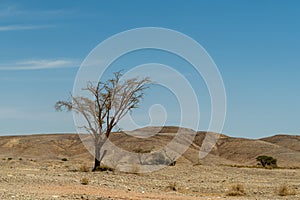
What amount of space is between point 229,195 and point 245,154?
74.7m

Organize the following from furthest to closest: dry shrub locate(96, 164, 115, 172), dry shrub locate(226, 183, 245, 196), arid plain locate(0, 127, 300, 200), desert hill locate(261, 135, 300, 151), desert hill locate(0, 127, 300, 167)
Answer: desert hill locate(261, 135, 300, 151)
desert hill locate(0, 127, 300, 167)
dry shrub locate(96, 164, 115, 172)
dry shrub locate(226, 183, 245, 196)
arid plain locate(0, 127, 300, 200)

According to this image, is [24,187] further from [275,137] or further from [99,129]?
[275,137]

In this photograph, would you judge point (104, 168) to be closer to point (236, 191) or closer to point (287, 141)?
point (236, 191)

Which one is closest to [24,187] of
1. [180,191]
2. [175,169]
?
[180,191]

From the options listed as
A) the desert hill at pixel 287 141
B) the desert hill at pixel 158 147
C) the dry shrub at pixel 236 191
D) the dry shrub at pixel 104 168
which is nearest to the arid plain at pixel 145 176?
the dry shrub at pixel 236 191

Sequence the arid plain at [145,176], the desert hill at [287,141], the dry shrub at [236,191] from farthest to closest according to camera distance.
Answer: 1. the desert hill at [287,141]
2. the dry shrub at [236,191]
3. the arid plain at [145,176]

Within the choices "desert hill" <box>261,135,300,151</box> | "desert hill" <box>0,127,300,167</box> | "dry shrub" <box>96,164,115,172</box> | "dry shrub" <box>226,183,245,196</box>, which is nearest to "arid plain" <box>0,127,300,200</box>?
"dry shrub" <box>226,183,245,196</box>

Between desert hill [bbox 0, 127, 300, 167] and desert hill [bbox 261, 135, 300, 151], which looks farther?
desert hill [bbox 261, 135, 300, 151]

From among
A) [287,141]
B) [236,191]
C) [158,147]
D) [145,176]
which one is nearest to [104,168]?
[145,176]

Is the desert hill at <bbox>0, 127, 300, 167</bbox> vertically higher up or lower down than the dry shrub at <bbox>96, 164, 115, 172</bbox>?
higher up

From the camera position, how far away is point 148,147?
80.7m

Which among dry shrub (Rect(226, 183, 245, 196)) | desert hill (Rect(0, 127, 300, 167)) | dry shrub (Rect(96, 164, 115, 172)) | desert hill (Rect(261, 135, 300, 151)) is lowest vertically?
dry shrub (Rect(226, 183, 245, 196))

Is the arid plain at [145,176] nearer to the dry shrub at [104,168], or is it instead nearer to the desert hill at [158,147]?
the desert hill at [158,147]

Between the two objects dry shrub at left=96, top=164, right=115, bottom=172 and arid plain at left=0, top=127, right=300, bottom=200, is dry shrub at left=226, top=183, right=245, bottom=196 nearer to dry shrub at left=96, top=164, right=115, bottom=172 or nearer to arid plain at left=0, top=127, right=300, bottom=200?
arid plain at left=0, top=127, right=300, bottom=200
